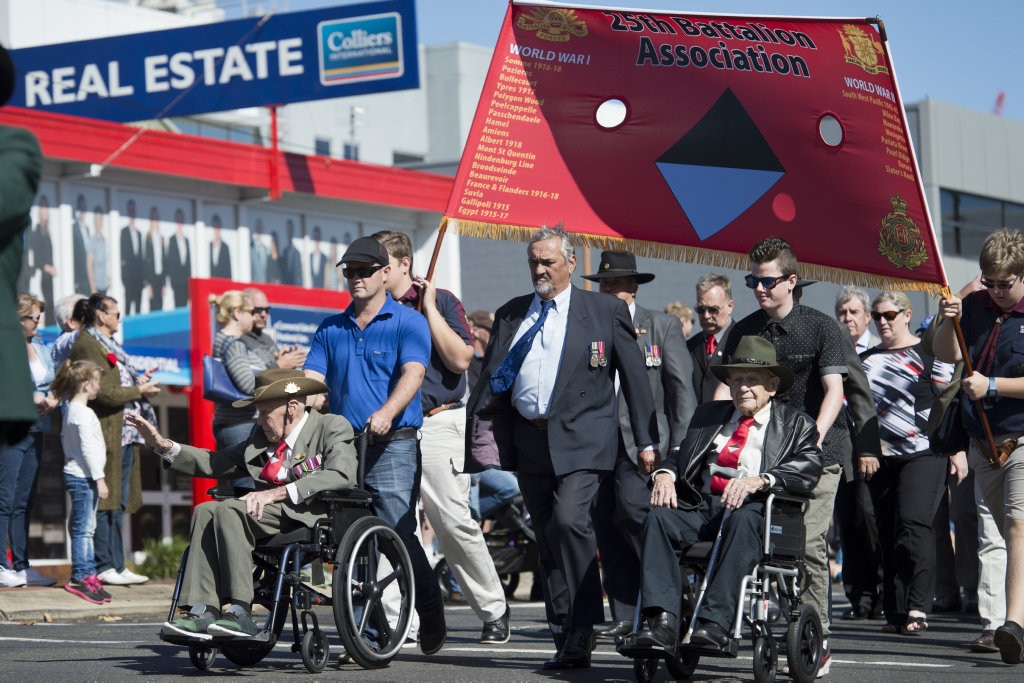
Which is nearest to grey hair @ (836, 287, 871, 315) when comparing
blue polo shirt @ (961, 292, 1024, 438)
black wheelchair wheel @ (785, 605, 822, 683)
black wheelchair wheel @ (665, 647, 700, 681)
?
blue polo shirt @ (961, 292, 1024, 438)

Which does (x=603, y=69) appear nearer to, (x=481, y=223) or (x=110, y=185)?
(x=481, y=223)

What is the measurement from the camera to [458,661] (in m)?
8.16

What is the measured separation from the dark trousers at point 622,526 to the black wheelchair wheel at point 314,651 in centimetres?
141

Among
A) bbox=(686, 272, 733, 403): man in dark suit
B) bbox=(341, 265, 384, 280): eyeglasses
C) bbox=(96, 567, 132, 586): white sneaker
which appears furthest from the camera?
bbox=(96, 567, 132, 586): white sneaker

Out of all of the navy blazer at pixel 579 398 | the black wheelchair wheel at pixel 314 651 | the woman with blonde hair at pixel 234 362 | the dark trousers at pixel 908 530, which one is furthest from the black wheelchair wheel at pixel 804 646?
the woman with blonde hair at pixel 234 362

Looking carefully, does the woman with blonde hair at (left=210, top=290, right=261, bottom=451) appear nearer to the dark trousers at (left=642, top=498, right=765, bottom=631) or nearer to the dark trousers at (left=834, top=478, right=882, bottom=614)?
the dark trousers at (left=834, top=478, right=882, bottom=614)

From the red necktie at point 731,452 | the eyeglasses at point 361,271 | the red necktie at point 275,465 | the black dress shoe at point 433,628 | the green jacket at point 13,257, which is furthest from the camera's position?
the eyeglasses at point 361,271

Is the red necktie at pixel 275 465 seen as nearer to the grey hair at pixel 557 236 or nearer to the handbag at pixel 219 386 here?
the grey hair at pixel 557 236

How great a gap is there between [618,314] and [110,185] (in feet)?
38.8

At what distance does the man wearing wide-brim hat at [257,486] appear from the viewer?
24.2 ft

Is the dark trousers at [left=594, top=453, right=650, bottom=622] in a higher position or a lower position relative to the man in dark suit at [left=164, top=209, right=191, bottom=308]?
lower

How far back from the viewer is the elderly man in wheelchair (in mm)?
6848

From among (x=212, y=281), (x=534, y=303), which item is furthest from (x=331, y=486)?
(x=212, y=281)

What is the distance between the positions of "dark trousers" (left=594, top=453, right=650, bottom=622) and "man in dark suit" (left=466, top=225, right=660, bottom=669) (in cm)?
17
